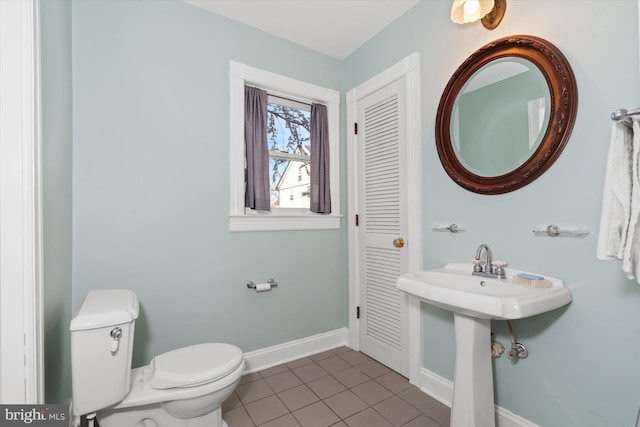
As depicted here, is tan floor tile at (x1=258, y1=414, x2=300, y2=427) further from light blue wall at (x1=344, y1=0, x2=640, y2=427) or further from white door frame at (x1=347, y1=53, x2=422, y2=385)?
light blue wall at (x1=344, y1=0, x2=640, y2=427)

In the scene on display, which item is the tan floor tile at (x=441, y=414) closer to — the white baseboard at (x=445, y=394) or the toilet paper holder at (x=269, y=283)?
the white baseboard at (x=445, y=394)

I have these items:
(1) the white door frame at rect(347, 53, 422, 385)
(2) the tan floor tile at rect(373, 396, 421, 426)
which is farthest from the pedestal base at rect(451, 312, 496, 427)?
(1) the white door frame at rect(347, 53, 422, 385)

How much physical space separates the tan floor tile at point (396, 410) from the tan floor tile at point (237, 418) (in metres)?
0.75

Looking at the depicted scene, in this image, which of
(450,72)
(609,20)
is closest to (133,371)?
(450,72)

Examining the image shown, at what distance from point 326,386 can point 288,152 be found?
5.87 ft

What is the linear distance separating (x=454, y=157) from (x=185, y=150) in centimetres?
173

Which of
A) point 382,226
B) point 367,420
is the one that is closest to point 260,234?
point 382,226

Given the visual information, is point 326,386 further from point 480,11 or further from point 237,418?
point 480,11

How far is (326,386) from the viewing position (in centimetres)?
199

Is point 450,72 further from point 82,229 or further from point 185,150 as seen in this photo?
point 82,229

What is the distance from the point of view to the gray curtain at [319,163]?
2500 mm

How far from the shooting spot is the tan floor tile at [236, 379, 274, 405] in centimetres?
187

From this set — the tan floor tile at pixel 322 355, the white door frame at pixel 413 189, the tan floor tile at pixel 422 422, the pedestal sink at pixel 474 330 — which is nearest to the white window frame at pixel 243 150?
the white door frame at pixel 413 189

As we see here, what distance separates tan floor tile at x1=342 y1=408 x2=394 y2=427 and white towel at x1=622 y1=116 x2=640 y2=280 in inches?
52.9
